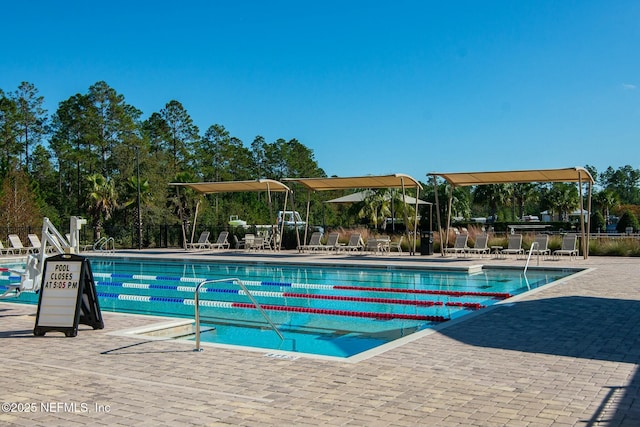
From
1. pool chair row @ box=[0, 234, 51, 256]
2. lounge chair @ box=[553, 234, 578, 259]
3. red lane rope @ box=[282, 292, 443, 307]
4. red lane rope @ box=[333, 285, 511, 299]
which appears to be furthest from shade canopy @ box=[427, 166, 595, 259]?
pool chair row @ box=[0, 234, 51, 256]

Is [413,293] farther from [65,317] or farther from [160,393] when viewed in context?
[160,393]

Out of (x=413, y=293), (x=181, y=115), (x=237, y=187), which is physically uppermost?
(x=181, y=115)

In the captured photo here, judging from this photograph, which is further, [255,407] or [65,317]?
[65,317]

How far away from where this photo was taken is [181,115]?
175ft

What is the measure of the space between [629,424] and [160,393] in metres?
3.43

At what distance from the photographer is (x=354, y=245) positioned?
22.6m

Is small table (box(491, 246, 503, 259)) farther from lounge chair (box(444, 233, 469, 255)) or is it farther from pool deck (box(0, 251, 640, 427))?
pool deck (box(0, 251, 640, 427))

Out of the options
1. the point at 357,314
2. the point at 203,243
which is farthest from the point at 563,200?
the point at 357,314

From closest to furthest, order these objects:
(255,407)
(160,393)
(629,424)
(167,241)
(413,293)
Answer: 1. (629,424)
2. (255,407)
3. (160,393)
4. (413,293)
5. (167,241)

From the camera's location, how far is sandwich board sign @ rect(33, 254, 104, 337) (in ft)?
24.3

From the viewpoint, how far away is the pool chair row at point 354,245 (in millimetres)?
21781

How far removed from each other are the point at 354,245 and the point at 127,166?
87.6ft

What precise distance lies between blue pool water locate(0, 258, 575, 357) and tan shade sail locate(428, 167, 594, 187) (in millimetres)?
3616

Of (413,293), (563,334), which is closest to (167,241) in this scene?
(413,293)
